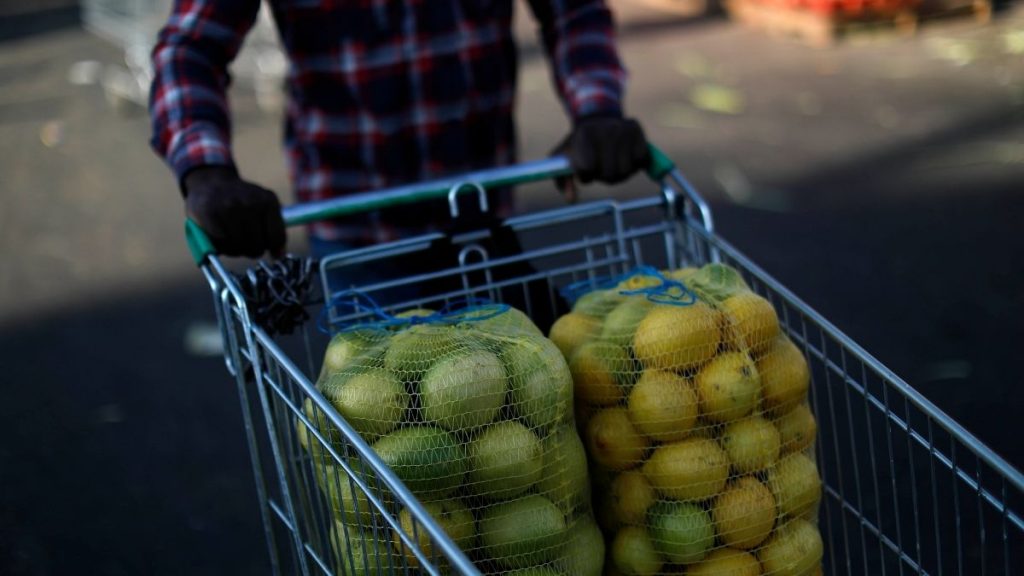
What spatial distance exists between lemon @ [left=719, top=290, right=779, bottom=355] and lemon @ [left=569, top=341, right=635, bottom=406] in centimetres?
19

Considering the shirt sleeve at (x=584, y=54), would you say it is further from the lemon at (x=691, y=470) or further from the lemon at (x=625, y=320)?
the lemon at (x=691, y=470)

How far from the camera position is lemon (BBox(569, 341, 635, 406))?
211cm

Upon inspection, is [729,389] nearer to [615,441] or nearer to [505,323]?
[615,441]

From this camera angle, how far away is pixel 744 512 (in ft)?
6.61

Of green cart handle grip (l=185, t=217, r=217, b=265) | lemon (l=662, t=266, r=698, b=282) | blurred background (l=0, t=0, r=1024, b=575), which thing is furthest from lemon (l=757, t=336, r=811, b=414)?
blurred background (l=0, t=0, r=1024, b=575)

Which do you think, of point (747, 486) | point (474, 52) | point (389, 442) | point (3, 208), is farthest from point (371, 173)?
point (3, 208)

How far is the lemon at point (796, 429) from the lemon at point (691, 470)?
13 cm

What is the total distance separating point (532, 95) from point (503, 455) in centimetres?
748

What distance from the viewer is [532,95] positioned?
920 cm

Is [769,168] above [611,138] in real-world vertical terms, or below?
below

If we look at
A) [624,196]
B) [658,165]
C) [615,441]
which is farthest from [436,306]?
[624,196]

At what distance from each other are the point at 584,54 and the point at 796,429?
1.18 meters

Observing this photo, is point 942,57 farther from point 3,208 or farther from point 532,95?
point 3,208

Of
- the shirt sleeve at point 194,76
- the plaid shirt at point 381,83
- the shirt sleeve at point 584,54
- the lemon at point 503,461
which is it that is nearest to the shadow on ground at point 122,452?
the plaid shirt at point 381,83
